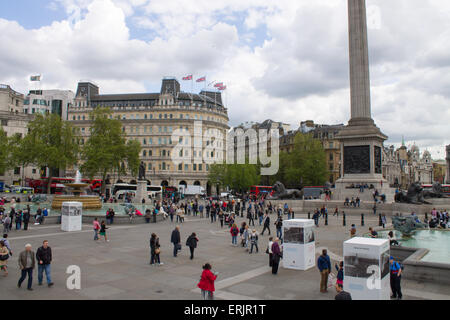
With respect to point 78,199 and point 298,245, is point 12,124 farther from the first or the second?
point 298,245

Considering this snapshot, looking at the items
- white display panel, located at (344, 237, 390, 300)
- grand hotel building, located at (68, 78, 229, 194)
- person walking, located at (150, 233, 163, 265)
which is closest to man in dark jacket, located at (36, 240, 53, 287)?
person walking, located at (150, 233, 163, 265)

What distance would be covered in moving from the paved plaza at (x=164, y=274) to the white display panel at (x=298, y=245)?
412 mm

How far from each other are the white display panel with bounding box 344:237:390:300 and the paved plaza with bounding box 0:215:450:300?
92 centimetres

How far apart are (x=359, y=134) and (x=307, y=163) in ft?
115

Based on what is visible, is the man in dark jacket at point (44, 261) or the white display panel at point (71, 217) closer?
the man in dark jacket at point (44, 261)

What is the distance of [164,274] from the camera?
11750 millimetres

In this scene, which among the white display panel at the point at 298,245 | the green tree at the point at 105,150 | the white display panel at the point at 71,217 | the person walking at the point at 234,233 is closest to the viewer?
the white display panel at the point at 298,245

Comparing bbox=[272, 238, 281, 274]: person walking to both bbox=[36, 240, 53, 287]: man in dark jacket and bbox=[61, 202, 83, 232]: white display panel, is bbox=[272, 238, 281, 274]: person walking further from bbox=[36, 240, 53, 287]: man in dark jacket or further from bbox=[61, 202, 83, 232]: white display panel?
bbox=[61, 202, 83, 232]: white display panel

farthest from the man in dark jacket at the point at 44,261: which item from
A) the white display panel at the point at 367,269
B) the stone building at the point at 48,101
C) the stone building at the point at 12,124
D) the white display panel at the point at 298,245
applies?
the stone building at the point at 48,101

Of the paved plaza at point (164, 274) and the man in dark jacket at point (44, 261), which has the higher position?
the man in dark jacket at point (44, 261)

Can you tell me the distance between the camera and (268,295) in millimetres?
9570

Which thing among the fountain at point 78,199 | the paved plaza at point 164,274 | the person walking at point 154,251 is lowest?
the paved plaza at point 164,274

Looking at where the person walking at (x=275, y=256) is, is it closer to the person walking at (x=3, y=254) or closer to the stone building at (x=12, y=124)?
the person walking at (x=3, y=254)

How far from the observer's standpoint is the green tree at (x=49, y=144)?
5497 centimetres
